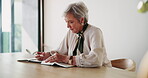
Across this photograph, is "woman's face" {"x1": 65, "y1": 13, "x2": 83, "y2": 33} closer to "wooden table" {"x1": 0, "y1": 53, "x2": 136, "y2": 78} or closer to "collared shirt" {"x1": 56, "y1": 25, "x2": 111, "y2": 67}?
"collared shirt" {"x1": 56, "y1": 25, "x2": 111, "y2": 67}

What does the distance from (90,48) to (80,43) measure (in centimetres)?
11

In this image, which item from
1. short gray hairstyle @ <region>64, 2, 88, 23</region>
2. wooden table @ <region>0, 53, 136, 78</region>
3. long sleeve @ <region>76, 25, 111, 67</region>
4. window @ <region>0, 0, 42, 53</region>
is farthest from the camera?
window @ <region>0, 0, 42, 53</region>

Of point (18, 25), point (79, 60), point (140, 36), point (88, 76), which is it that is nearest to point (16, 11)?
point (18, 25)

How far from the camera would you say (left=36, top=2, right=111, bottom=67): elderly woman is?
137 cm

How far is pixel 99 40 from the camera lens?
4.92ft

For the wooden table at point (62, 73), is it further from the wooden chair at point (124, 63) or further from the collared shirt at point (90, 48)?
the wooden chair at point (124, 63)

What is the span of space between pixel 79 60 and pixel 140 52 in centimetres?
109

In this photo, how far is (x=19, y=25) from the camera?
4.02m

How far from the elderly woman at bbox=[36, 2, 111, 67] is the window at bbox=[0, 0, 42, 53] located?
227 centimetres

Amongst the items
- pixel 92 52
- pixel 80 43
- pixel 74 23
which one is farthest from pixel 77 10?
pixel 92 52

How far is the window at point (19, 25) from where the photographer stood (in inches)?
148

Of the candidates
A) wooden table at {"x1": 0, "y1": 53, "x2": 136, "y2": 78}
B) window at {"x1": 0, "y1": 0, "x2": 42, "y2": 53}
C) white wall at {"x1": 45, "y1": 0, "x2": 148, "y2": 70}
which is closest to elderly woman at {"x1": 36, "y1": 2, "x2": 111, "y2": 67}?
wooden table at {"x1": 0, "y1": 53, "x2": 136, "y2": 78}

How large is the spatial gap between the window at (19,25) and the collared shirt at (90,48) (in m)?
2.27

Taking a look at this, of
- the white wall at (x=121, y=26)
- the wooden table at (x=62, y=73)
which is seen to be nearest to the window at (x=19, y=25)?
the white wall at (x=121, y=26)
